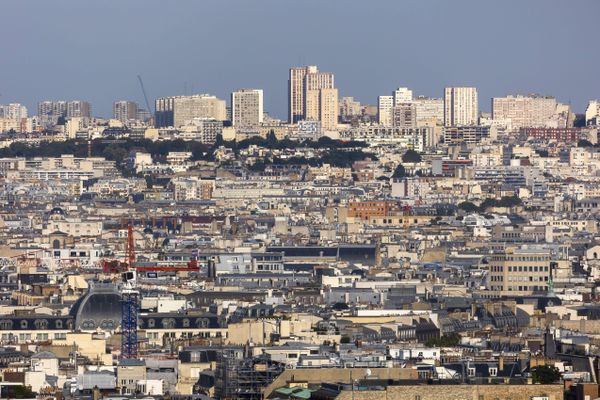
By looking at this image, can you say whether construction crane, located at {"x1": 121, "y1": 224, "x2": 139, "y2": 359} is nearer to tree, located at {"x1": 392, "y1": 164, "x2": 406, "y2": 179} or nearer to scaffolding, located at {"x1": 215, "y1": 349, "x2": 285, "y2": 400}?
scaffolding, located at {"x1": 215, "y1": 349, "x2": 285, "y2": 400}

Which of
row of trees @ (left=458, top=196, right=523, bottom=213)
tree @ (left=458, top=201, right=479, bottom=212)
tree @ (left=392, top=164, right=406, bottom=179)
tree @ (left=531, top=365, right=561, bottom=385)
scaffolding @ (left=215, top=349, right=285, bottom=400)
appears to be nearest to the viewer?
tree @ (left=531, top=365, right=561, bottom=385)

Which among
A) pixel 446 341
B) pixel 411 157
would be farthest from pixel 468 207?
pixel 446 341

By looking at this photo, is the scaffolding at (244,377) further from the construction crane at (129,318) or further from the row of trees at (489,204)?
the row of trees at (489,204)

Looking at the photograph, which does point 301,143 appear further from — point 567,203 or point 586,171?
point 567,203

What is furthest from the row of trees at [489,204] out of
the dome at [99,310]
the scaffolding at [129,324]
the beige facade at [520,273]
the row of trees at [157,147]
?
the scaffolding at [129,324]

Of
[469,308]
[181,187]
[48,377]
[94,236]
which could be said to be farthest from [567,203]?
[48,377]

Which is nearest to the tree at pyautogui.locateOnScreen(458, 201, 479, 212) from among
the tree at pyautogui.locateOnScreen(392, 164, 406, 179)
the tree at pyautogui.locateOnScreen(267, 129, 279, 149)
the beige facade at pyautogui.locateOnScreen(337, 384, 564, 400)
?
the tree at pyautogui.locateOnScreen(392, 164, 406, 179)
